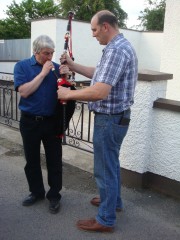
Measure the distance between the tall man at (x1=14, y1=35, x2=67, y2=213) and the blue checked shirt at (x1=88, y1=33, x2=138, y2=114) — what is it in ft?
1.76

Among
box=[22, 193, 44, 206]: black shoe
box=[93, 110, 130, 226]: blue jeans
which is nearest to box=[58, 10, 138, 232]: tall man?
box=[93, 110, 130, 226]: blue jeans

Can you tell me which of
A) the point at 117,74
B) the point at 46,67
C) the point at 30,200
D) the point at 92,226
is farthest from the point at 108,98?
the point at 30,200

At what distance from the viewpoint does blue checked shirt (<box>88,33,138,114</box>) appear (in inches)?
103

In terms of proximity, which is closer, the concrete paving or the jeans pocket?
the jeans pocket

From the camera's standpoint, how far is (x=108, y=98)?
2.79 metres

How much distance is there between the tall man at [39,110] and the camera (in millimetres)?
3100

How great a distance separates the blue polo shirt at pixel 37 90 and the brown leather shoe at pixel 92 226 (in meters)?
1.10

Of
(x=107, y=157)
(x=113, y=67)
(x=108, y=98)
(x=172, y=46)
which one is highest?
(x=172, y=46)

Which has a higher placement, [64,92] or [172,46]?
[172,46]

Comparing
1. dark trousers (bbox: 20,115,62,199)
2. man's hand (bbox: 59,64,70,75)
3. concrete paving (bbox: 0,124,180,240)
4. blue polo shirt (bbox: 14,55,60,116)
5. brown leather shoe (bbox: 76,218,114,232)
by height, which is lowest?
concrete paving (bbox: 0,124,180,240)

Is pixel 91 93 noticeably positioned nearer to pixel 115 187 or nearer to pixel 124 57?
pixel 124 57

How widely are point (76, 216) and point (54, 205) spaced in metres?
0.26

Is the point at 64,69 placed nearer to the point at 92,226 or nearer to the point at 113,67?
the point at 113,67

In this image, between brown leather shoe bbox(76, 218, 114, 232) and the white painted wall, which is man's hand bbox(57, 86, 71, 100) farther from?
the white painted wall
